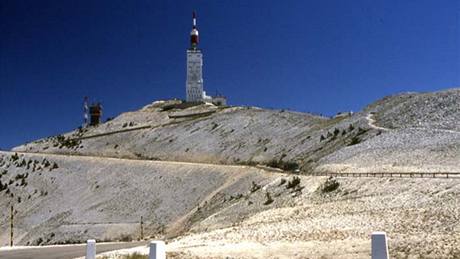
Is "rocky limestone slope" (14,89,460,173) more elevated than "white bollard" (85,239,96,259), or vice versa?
"rocky limestone slope" (14,89,460,173)

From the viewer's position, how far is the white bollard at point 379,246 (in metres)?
7.70

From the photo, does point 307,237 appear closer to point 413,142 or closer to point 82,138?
point 413,142

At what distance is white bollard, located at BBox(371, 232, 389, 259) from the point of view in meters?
7.70

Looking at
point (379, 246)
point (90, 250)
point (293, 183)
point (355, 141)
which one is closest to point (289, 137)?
point (355, 141)

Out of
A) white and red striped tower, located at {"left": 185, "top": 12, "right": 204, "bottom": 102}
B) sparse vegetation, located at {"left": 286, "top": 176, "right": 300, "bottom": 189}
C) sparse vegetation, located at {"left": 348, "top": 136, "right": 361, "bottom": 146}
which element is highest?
white and red striped tower, located at {"left": 185, "top": 12, "right": 204, "bottom": 102}

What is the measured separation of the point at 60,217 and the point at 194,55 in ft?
261

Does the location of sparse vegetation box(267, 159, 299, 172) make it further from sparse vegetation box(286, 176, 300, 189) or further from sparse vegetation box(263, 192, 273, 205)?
sparse vegetation box(263, 192, 273, 205)

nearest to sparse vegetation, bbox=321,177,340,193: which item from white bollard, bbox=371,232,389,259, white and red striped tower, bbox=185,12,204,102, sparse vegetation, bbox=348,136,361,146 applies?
sparse vegetation, bbox=348,136,361,146

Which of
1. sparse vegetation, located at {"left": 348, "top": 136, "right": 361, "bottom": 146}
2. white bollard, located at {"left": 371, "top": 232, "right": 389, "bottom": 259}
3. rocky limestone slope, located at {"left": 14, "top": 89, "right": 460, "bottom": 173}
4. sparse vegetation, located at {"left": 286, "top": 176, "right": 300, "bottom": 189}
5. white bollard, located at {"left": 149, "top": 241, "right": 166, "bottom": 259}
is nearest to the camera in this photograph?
white bollard, located at {"left": 371, "top": 232, "right": 389, "bottom": 259}

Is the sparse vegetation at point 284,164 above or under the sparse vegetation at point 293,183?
above

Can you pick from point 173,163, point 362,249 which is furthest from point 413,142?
point 362,249

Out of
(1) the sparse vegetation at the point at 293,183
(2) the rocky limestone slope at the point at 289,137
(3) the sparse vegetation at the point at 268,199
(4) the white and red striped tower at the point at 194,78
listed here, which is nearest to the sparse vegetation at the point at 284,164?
(2) the rocky limestone slope at the point at 289,137

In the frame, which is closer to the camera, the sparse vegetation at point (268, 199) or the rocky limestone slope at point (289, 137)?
the sparse vegetation at point (268, 199)

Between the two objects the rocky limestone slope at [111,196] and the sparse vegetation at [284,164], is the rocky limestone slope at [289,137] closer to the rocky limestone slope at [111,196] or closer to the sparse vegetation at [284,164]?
the sparse vegetation at [284,164]
